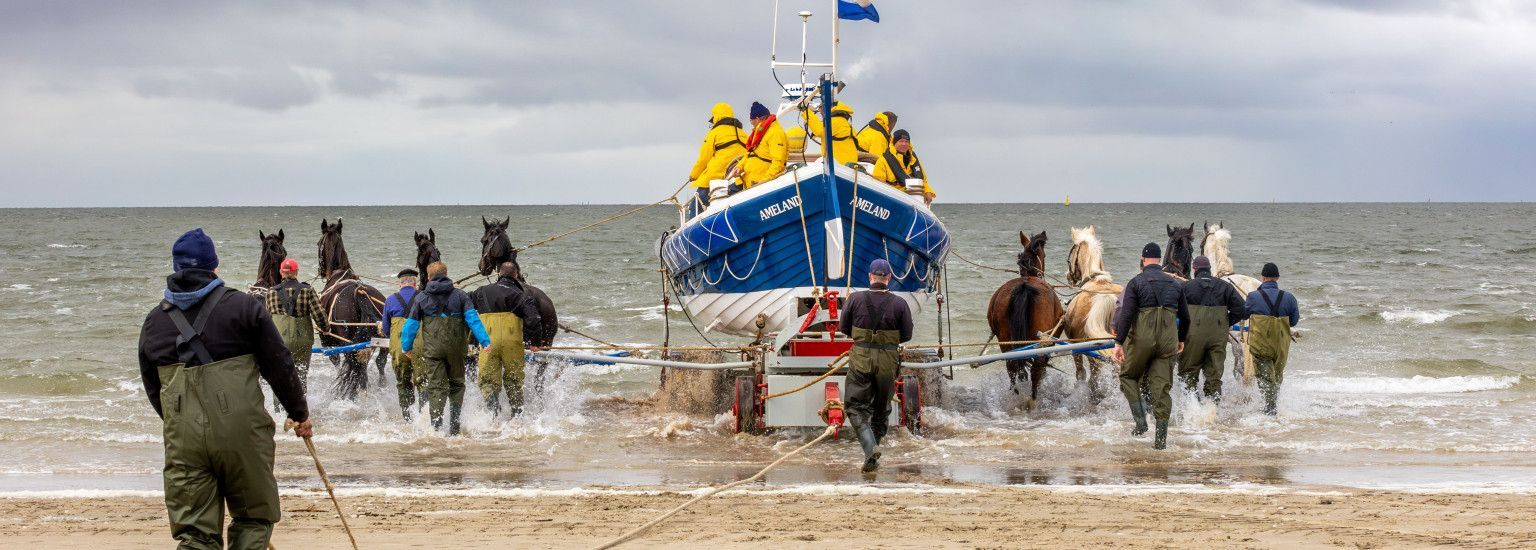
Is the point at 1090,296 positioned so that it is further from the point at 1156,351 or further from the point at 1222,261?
the point at 1156,351

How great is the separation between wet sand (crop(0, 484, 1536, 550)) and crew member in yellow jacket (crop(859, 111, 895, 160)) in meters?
5.51

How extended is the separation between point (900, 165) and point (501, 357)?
14.8 feet

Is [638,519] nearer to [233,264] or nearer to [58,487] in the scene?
[58,487]

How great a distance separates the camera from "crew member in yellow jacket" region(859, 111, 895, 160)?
1331 cm

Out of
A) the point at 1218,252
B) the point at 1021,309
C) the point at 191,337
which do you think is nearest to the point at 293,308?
the point at 1021,309

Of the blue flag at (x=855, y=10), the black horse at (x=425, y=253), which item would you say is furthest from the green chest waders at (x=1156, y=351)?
the black horse at (x=425, y=253)

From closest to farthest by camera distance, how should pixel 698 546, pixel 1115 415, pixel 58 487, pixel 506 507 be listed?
pixel 698 546 → pixel 506 507 → pixel 58 487 → pixel 1115 415

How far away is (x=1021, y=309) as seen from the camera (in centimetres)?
1361

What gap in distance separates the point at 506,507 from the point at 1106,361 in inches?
323

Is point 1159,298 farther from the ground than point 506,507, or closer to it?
farther from the ground

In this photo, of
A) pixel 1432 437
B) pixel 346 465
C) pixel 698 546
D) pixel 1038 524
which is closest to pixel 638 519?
pixel 698 546

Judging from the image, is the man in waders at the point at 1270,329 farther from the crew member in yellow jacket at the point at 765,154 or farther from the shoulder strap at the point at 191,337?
the shoulder strap at the point at 191,337

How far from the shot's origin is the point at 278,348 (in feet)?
17.9

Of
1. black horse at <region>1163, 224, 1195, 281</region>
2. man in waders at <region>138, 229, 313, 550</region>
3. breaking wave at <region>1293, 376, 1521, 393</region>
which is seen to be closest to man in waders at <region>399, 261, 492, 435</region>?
man in waders at <region>138, 229, 313, 550</region>
